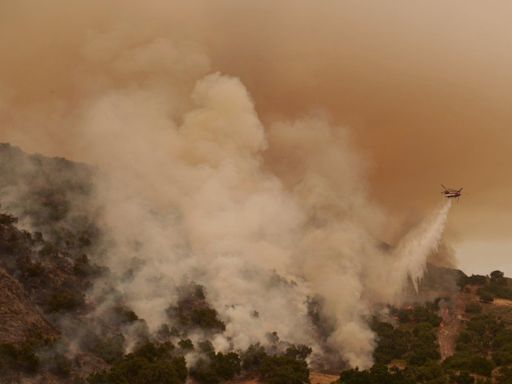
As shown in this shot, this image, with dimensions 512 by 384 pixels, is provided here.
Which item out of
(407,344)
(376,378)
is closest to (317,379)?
(376,378)

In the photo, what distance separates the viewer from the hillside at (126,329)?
84.6m

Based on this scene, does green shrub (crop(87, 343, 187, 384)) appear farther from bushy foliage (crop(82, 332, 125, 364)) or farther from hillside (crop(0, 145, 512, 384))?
bushy foliage (crop(82, 332, 125, 364))

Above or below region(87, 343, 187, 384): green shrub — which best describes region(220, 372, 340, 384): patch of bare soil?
below

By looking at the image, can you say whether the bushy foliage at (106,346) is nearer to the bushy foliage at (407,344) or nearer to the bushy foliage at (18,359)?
the bushy foliage at (18,359)

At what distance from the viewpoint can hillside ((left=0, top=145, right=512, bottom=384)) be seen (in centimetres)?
8462

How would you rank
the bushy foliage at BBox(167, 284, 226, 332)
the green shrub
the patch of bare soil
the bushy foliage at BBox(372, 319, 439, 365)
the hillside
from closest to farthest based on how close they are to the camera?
the green shrub
the hillside
the patch of bare soil
the bushy foliage at BBox(167, 284, 226, 332)
the bushy foliage at BBox(372, 319, 439, 365)

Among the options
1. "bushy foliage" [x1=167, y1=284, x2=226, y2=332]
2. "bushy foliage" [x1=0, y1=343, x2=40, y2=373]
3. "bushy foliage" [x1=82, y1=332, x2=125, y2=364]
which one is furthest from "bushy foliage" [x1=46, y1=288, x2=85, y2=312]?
"bushy foliage" [x1=0, y1=343, x2=40, y2=373]

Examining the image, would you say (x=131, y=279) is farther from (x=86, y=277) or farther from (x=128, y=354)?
(x=128, y=354)

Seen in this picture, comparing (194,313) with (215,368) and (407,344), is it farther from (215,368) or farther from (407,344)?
(407,344)

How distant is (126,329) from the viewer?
328 ft

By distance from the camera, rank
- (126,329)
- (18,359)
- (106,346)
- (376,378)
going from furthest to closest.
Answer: (126,329), (106,346), (376,378), (18,359)

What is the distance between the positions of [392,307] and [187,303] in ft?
171

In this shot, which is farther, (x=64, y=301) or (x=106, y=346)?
(x=64, y=301)

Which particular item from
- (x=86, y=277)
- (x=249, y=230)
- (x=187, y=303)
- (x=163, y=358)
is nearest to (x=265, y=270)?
(x=249, y=230)
